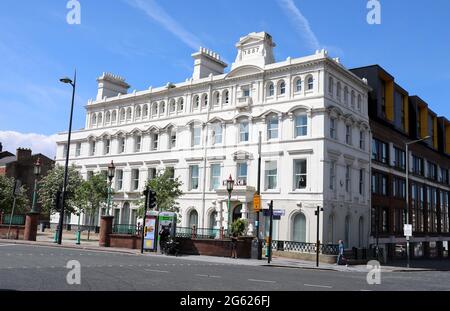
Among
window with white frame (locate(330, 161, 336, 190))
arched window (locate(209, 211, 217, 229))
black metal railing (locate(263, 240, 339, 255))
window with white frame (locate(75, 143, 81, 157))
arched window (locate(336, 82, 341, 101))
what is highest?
arched window (locate(336, 82, 341, 101))

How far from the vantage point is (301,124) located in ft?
126

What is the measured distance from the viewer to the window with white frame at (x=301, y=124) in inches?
1506

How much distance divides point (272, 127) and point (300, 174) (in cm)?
505

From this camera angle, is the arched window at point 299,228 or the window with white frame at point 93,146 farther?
the window with white frame at point 93,146

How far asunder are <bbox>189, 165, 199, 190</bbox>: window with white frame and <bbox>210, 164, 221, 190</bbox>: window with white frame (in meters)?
1.99

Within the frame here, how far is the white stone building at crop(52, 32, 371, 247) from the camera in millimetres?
37375

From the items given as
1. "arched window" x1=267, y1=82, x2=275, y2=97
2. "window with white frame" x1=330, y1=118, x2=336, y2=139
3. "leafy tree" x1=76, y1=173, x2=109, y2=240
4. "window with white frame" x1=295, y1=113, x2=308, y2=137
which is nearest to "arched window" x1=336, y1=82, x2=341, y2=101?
"window with white frame" x1=330, y1=118, x2=336, y2=139

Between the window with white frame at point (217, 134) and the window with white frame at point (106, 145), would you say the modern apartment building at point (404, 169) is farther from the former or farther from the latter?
the window with white frame at point (106, 145)

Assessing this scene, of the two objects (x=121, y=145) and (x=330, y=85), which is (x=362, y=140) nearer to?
(x=330, y=85)

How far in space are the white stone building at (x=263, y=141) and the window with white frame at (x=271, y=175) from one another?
0.29ft

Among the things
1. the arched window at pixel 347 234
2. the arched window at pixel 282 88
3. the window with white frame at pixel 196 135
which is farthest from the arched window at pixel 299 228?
the window with white frame at pixel 196 135

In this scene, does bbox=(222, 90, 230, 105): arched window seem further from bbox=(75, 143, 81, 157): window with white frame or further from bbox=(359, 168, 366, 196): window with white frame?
bbox=(75, 143, 81, 157): window with white frame

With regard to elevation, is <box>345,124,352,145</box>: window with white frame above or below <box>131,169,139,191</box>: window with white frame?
above

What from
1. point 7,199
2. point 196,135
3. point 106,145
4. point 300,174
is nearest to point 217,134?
point 196,135
